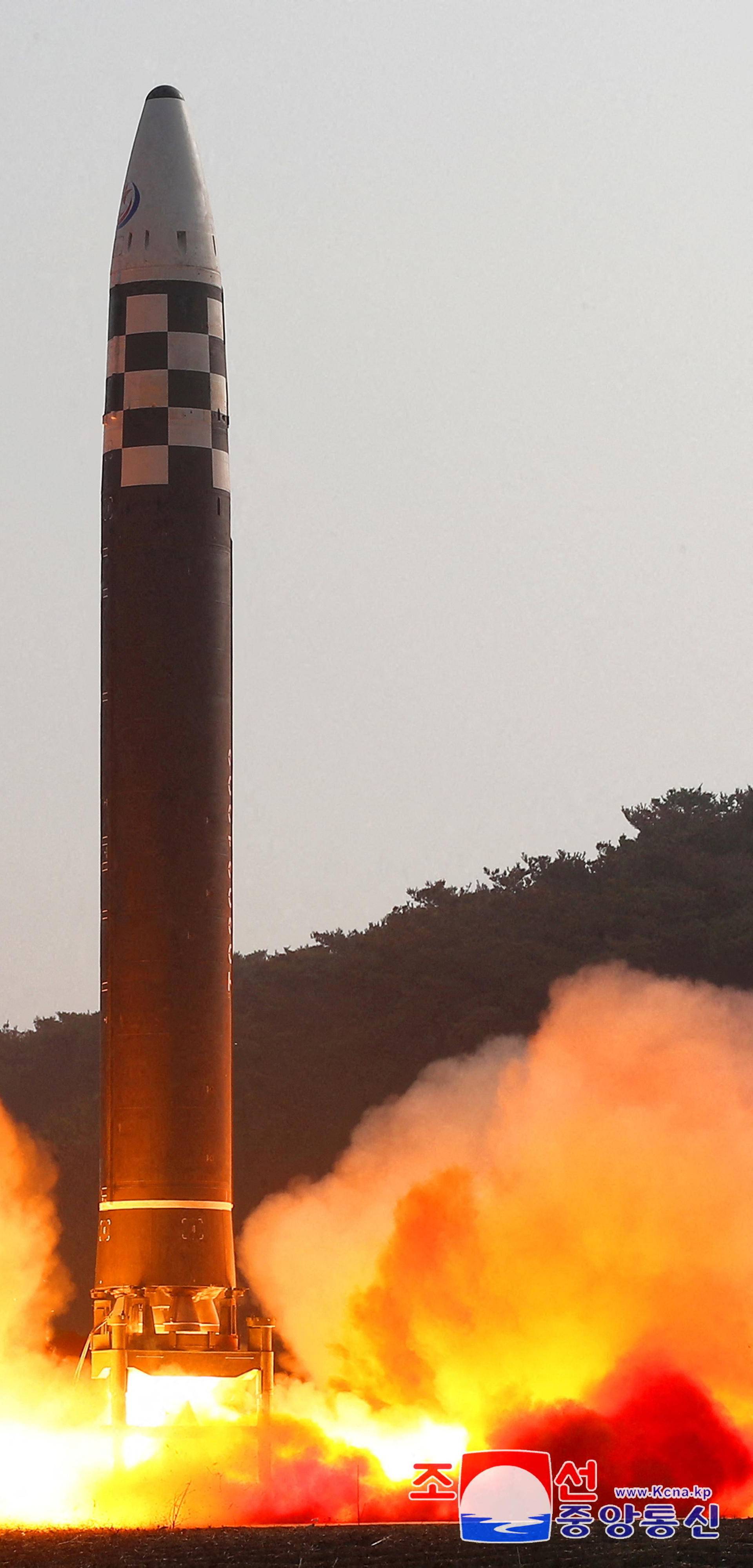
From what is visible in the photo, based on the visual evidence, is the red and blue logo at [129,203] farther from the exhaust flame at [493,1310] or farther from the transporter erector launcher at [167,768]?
the exhaust flame at [493,1310]

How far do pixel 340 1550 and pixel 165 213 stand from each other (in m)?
19.1

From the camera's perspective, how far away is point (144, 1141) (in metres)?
36.1

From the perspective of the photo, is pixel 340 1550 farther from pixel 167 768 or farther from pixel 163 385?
pixel 163 385

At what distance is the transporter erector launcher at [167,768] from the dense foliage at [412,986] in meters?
32.6

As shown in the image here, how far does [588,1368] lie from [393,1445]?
334cm

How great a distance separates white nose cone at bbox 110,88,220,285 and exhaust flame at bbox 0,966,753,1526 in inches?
588

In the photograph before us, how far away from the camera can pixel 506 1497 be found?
33.2 meters

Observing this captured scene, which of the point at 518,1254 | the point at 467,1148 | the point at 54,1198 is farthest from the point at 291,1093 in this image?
the point at 518,1254

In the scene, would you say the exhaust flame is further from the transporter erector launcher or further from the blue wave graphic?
the blue wave graphic

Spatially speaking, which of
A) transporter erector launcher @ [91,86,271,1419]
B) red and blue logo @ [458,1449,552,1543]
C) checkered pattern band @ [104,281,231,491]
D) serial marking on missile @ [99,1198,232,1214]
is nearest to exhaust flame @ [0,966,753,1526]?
red and blue logo @ [458,1449,552,1543]

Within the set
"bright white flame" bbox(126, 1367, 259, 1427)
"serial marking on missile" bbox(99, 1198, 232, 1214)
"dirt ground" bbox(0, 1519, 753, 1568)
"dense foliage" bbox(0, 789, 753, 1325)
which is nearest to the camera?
"dirt ground" bbox(0, 1519, 753, 1568)

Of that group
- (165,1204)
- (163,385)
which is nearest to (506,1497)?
(165,1204)

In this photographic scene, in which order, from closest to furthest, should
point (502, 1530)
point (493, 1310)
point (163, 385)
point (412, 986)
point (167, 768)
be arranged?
point (502, 1530) < point (167, 768) < point (163, 385) < point (493, 1310) < point (412, 986)

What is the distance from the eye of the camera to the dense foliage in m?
72.9
